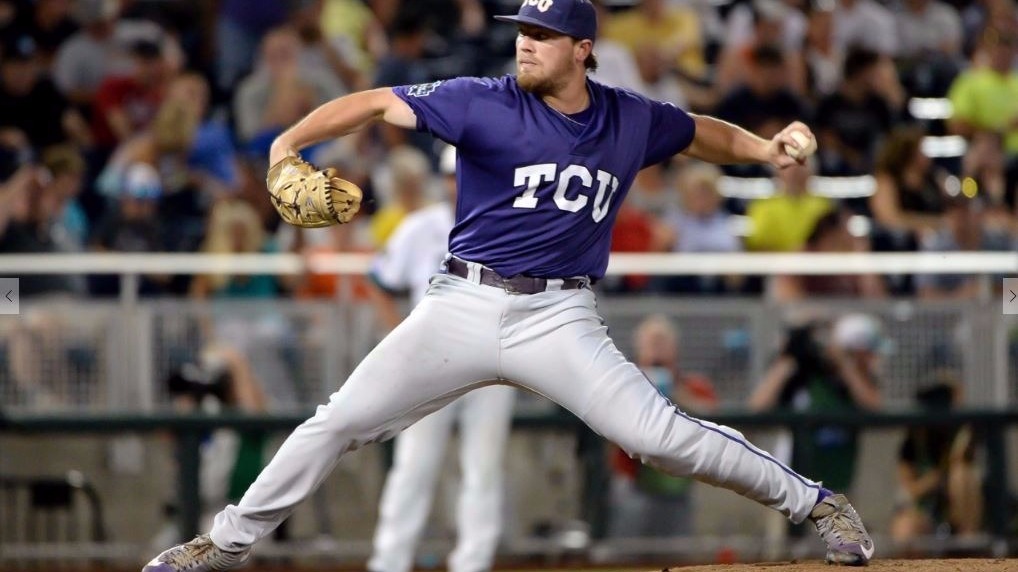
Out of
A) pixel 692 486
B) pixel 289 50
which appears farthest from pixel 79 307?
pixel 692 486

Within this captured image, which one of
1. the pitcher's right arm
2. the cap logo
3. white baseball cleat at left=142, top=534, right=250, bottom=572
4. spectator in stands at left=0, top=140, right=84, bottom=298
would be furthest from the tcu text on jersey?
spectator in stands at left=0, top=140, right=84, bottom=298

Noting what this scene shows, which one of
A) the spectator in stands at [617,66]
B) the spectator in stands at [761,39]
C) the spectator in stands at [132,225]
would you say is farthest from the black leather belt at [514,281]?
the spectator in stands at [761,39]

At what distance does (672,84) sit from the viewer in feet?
39.5

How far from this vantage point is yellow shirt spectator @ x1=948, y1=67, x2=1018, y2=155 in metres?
12.0

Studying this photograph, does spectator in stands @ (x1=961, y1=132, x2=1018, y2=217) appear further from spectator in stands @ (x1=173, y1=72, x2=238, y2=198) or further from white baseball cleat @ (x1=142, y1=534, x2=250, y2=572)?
white baseball cleat @ (x1=142, y1=534, x2=250, y2=572)

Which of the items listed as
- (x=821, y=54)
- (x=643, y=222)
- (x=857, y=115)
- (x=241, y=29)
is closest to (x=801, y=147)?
(x=643, y=222)

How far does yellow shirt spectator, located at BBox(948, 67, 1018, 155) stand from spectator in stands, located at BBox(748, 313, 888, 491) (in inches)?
110

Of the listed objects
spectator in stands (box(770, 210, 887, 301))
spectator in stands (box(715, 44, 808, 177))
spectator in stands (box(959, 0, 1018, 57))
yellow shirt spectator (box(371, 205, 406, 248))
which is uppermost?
spectator in stands (box(959, 0, 1018, 57))

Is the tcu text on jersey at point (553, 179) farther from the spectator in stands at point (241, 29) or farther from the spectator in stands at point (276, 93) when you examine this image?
the spectator in stands at point (241, 29)

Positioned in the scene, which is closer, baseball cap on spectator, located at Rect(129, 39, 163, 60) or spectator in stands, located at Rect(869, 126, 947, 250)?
spectator in stands, located at Rect(869, 126, 947, 250)

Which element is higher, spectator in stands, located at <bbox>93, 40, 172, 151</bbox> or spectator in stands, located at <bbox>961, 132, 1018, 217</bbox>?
spectator in stands, located at <bbox>93, 40, 172, 151</bbox>

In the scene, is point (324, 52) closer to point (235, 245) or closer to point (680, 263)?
point (235, 245)

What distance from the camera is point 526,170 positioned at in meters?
5.27

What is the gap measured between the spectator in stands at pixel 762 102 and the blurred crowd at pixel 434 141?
15mm
